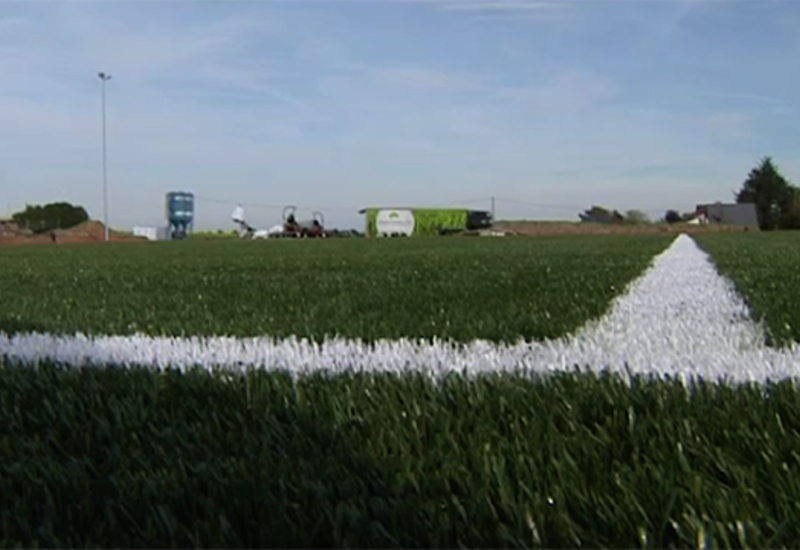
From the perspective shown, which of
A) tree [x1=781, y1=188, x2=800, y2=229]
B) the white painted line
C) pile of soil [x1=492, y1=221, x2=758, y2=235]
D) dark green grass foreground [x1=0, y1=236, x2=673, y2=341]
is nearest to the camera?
the white painted line

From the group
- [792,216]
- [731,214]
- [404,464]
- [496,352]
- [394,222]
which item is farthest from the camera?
[731,214]

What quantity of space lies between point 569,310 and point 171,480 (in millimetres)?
2407

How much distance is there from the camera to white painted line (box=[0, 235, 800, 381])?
5.75 feet

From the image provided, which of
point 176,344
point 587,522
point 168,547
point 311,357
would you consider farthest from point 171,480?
point 176,344

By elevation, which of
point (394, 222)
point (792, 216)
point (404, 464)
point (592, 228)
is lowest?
point (404, 464)

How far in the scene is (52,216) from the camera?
67.6 m

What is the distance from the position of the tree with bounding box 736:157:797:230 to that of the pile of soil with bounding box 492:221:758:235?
757 cm

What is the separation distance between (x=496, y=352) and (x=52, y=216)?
74234mm

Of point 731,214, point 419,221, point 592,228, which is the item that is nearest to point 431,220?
point 419,221

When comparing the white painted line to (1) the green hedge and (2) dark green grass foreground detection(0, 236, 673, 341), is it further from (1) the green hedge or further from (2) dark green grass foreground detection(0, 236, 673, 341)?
(1) the green hedge

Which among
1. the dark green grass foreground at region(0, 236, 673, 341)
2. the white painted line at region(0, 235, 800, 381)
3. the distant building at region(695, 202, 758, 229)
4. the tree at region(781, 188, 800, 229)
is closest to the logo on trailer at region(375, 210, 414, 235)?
the distant building at region(695, 202, 758, 229)

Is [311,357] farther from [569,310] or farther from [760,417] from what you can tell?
[569,310]

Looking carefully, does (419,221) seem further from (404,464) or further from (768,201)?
(404,464)

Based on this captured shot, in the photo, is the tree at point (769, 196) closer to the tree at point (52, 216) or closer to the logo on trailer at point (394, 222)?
the logo on trailer at point (394, 222)
